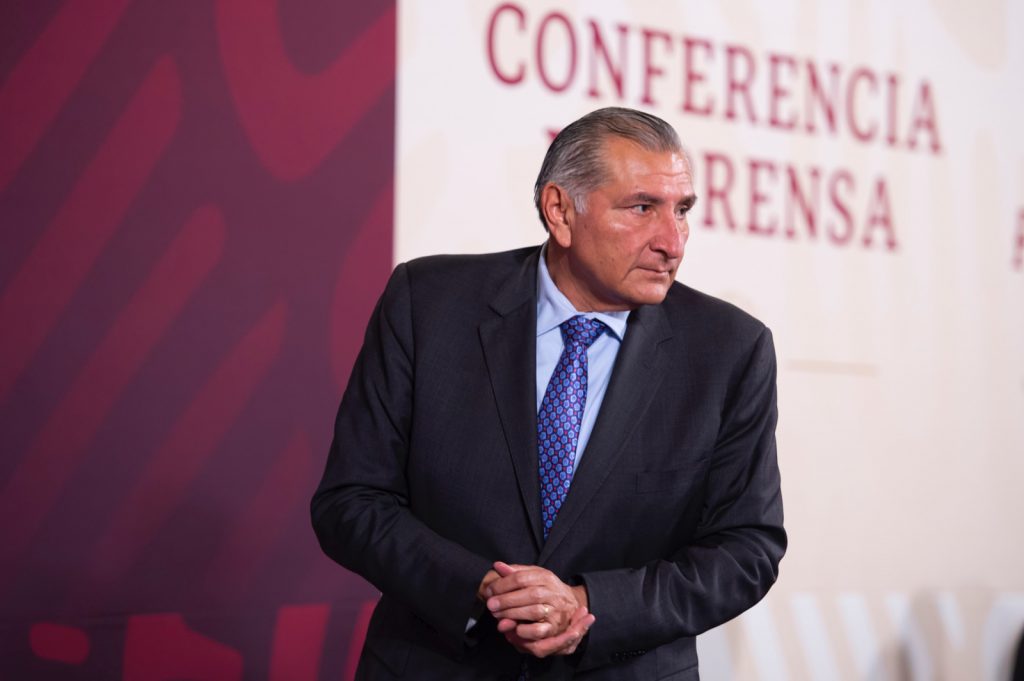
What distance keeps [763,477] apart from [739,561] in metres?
0.15

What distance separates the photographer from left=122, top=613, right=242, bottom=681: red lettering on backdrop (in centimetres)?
292

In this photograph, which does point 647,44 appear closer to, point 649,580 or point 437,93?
point 437,93

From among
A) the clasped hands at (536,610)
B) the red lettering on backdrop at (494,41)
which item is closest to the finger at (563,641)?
the clasped hands at (536,610)

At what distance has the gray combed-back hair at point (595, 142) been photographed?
2.00 meters

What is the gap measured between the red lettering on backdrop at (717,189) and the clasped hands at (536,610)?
210 cm

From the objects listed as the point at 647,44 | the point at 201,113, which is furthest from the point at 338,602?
the point at 647,44

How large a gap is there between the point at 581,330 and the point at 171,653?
4.82ft

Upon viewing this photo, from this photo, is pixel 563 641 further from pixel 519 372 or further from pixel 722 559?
pixel 519 372

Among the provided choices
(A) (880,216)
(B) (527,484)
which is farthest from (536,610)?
(A) (880,216)

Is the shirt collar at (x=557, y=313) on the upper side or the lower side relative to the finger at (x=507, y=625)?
upper

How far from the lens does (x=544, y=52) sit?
135 inches

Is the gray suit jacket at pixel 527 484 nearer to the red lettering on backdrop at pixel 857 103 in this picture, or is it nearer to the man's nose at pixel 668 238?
the man's nose at pixel 668 238

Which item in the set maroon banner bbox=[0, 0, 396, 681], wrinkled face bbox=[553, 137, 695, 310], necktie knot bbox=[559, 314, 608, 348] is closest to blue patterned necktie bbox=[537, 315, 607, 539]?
necktie knot bbox=[559, 314, 608, 348]

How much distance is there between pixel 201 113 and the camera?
301 cm
